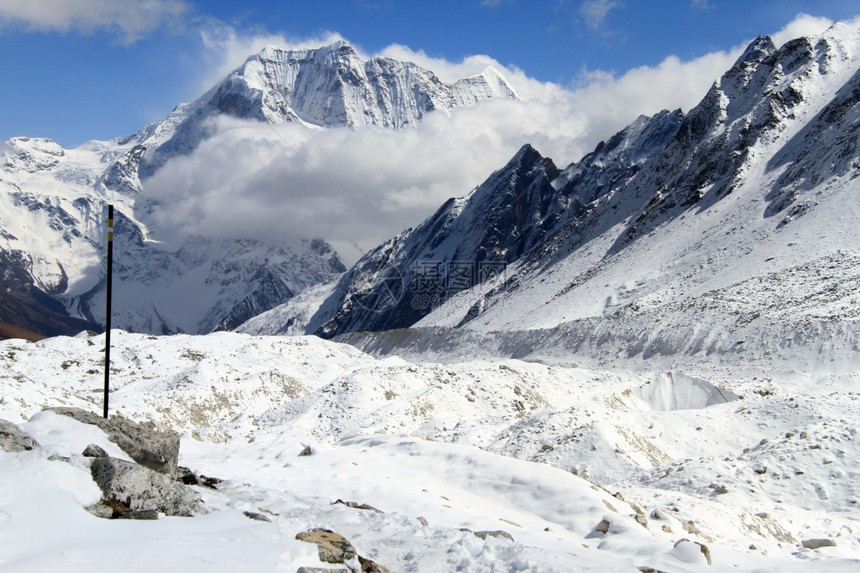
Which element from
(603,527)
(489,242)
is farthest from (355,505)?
(489,242)

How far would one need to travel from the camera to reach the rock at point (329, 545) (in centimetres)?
839

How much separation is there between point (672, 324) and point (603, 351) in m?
5.58

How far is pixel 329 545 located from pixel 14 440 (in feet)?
18.2

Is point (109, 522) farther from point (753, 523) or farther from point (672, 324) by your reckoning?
point (672, 324)

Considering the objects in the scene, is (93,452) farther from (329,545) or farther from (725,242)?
(725,242)

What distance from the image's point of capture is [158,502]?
9727mm

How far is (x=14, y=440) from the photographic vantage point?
10.6 m

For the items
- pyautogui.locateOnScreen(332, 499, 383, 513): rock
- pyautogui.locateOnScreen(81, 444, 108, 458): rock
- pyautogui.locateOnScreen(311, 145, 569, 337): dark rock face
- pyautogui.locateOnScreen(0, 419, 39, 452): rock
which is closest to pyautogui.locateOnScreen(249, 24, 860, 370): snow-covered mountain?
pyautogui.locateOnScreen(311, 145, 569, 337): dark rock face

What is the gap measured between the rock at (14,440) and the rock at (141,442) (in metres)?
1.13

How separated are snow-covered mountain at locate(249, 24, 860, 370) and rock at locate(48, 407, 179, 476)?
38974 millimetres

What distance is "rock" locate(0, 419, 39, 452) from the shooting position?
10445 mm

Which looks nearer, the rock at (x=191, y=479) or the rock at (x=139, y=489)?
the rock at (x=139, y=489)

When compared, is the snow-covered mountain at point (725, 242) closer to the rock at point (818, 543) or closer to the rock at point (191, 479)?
the rock at point (818, 543)

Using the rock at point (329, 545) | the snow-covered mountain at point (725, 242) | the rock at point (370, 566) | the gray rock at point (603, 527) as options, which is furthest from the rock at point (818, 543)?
the snow-covered mountain at point (725, 242)
